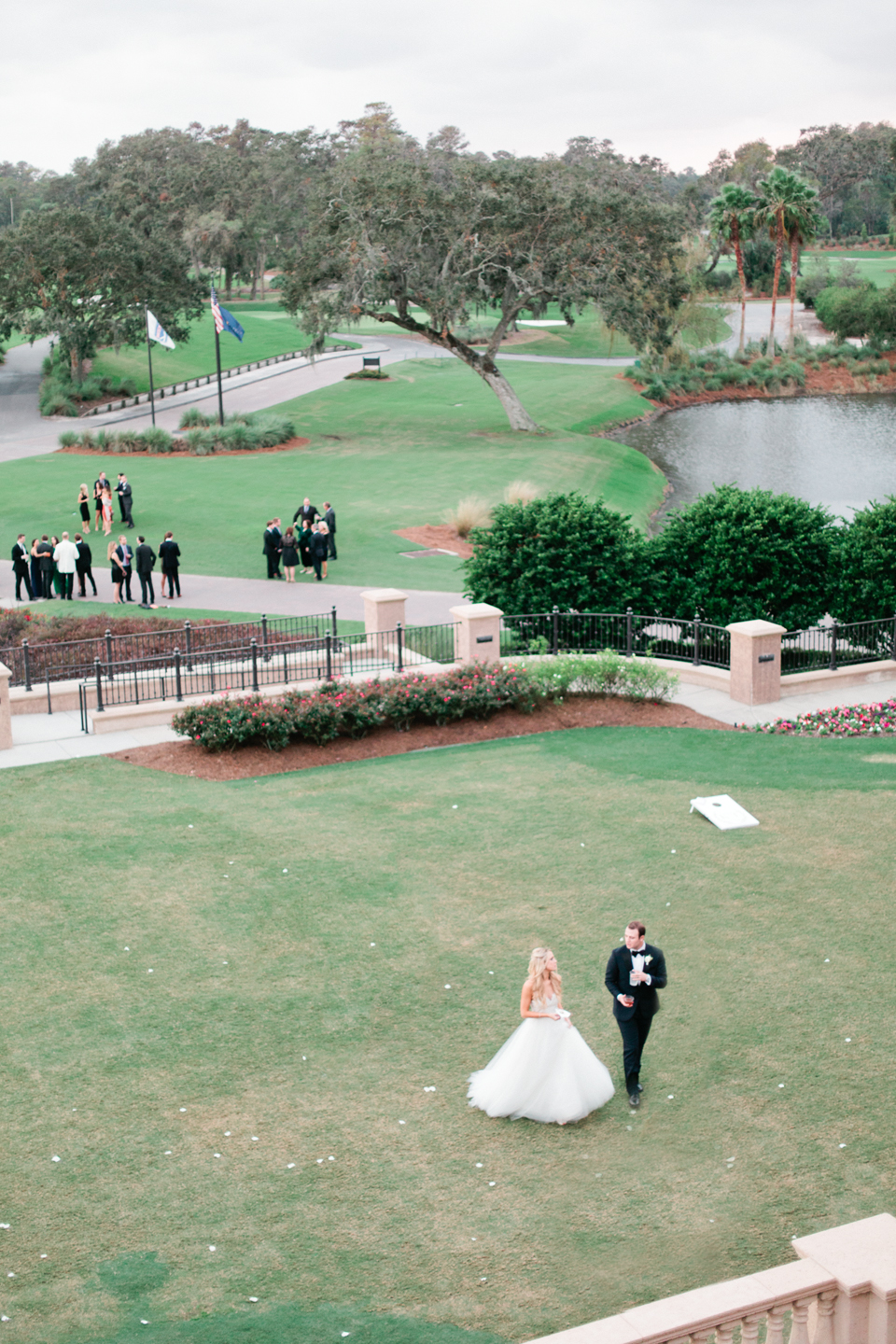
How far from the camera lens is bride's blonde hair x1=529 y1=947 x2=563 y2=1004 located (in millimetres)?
8477

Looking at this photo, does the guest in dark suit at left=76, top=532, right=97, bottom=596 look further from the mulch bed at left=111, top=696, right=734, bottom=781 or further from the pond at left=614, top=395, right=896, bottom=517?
the pond at left=614, top=395, right=896, bottom=517

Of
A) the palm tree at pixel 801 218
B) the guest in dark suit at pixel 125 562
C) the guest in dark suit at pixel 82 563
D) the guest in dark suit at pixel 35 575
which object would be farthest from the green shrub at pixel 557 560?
the palm tree at pixel 801 218

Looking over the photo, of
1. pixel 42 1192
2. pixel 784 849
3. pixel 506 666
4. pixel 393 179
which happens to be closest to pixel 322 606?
pixel 506 666

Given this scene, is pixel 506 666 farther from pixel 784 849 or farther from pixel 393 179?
pixel 393 179

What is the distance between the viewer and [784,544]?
22.8m

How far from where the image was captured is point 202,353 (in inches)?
2992

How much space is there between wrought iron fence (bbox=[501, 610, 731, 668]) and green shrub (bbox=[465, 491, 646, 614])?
1.34 feet

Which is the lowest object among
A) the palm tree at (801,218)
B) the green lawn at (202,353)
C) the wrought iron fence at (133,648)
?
the wrought iron fence at (133,648)

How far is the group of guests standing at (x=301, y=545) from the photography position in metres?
28.3

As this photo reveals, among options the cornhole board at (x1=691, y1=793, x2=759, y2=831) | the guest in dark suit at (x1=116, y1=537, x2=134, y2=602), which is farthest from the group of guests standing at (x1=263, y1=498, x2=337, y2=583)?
the cornhole board at (x1=691, y1=793, x2=759, y2=831)

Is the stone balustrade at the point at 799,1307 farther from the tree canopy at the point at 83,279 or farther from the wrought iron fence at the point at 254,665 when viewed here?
the tree canopy at the point at 83,279

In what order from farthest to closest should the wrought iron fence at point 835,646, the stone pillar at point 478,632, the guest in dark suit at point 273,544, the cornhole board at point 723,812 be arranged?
the guest in dark suit at point 273,544 < the wrought iron fence at point 835,646 < the stone pillar at point 478,632 < the cornhole board at point 723,812

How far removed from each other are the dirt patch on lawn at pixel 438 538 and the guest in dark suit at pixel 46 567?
1050 cm

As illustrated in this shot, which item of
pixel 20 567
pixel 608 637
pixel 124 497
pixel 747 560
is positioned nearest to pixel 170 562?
pixel 20 567
